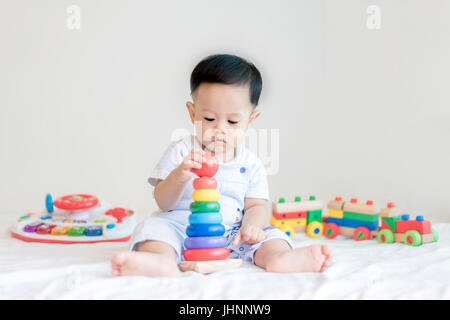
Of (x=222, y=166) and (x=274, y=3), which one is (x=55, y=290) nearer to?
(x=222, y=166)

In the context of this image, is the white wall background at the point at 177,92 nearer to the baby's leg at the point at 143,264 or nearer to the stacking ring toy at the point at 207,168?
the stacking ring toy at the point at 207,168

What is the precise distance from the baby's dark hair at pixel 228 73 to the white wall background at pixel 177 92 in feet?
3.80

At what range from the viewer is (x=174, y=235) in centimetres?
111

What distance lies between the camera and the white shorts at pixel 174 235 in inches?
41.8

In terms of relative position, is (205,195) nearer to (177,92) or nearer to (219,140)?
(219,140)

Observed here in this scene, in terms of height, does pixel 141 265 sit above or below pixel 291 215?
above

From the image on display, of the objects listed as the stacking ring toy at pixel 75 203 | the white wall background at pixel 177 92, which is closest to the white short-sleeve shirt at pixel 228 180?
the stacking ring toy at pixel 75 203

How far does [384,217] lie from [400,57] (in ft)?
Answer: 3.06

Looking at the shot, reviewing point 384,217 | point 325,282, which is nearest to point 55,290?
point 325,282

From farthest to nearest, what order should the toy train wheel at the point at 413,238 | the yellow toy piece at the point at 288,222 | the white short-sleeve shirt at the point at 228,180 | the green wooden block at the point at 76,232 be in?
the yellow toy piece at the point at 288,222, the green wooden block at the point at 76,232, the toy train wheel at the point at 413,238, the white short-sleeve shirt at the point at 228,180

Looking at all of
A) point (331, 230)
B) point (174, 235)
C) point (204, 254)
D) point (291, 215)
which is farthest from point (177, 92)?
point (204, 254)

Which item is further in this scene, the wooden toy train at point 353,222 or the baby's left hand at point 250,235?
the wooden toy train at point 353,222

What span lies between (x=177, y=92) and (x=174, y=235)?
4.52ft

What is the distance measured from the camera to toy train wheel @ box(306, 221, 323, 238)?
62.4 inches
